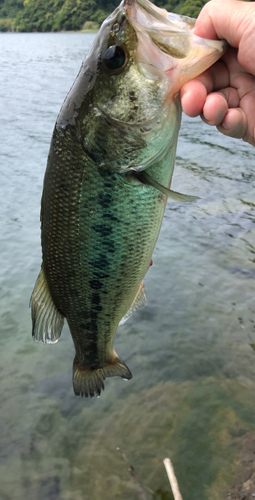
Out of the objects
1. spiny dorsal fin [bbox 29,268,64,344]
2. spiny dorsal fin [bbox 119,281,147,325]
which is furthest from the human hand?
spiny dorsal fin [bbox 29,268,64,344]

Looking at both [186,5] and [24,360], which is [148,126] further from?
[186,5]

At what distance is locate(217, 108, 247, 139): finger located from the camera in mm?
2023

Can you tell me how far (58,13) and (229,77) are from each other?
8815cm

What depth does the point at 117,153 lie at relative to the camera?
1.83 metres

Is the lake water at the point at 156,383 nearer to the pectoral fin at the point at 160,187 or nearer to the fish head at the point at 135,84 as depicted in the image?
the pectoral fin at the point at 160,187

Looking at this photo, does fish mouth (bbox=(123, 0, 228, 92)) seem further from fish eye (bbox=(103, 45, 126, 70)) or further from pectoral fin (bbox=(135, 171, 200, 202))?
pectoral fin (bbox=(135, 171, 200, 202))

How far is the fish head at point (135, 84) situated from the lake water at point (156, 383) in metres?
2.79

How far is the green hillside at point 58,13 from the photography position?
63.9 metres

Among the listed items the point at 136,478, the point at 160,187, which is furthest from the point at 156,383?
the point at 160,187

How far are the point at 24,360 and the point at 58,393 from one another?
2.16 ft

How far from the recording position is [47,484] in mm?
3520

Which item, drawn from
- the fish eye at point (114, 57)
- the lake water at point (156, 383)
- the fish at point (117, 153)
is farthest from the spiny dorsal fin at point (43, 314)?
the lake water at point (156, 383)

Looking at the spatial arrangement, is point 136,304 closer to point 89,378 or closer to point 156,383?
point 89,378

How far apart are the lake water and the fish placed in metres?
2.09
